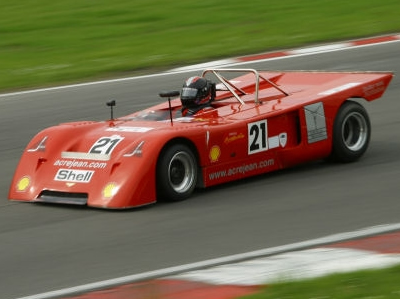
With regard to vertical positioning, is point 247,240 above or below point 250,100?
below

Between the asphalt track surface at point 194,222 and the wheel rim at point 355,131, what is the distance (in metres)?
0.18

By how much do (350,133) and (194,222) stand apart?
2.83 meters

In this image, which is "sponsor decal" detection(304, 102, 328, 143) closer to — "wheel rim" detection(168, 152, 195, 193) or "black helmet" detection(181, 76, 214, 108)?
Answer: "black helmet" detection(181, 76, 214, 108)

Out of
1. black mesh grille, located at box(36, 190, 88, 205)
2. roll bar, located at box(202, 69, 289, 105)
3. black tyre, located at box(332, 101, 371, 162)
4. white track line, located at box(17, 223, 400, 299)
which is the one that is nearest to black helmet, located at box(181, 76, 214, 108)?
roll bar, located at box(202, 69, 289, 105)

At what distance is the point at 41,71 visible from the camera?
54.4 ft

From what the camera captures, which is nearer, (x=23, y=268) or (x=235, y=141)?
(x=23, y=268)

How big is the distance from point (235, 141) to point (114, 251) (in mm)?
2273

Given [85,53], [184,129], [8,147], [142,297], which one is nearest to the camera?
[142,297]

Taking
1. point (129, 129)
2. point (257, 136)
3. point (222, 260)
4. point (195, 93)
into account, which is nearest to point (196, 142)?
point (129, 129)

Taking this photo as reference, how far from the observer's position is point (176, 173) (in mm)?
9203

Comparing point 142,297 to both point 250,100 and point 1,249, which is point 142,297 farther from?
point 250,100

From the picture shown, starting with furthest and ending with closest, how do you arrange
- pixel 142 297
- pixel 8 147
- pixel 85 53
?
pixel 85 53 → pixel 8 147 → pixel 142 297

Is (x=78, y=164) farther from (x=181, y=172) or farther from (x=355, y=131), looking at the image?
(x=355, y=131)

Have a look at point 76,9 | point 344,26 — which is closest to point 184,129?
point 344,26
